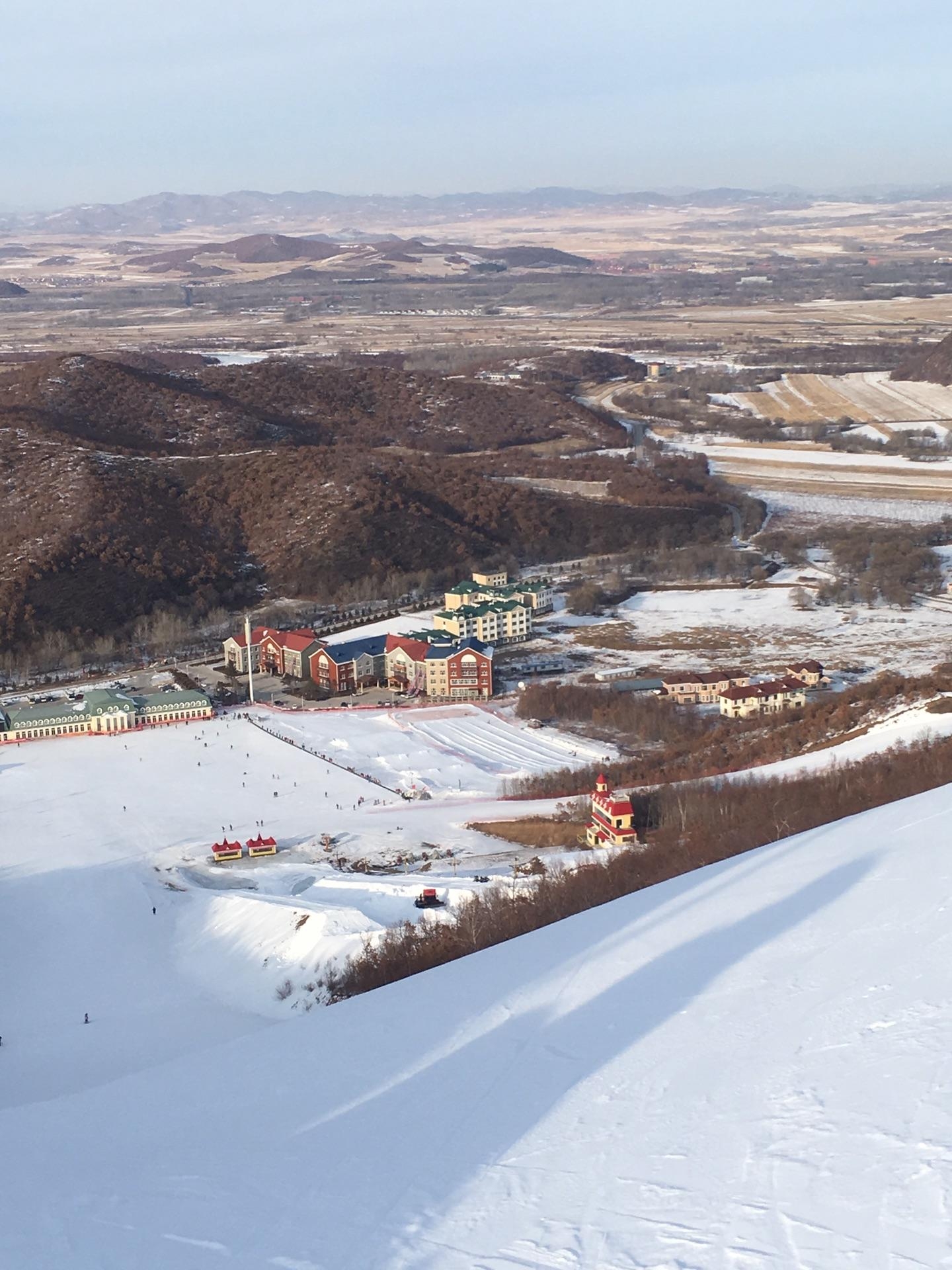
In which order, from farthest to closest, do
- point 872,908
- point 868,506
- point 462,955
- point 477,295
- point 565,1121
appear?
point 477,295
point 868,506
point 462,955
point 872,908
point 565,1121

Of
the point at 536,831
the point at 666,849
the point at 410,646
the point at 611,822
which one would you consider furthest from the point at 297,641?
the point at 666,849

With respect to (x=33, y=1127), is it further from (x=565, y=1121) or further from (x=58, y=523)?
(x=58, y=523)

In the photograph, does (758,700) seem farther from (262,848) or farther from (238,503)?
(238,503)

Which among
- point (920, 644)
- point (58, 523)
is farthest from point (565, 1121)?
point (58, 523)

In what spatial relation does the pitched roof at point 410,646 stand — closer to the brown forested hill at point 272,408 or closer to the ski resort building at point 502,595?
the ski resort building at point 502,595

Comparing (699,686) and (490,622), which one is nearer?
(699,686)

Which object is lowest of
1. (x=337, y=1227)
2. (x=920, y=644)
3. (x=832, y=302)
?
(x=920, y=644)
